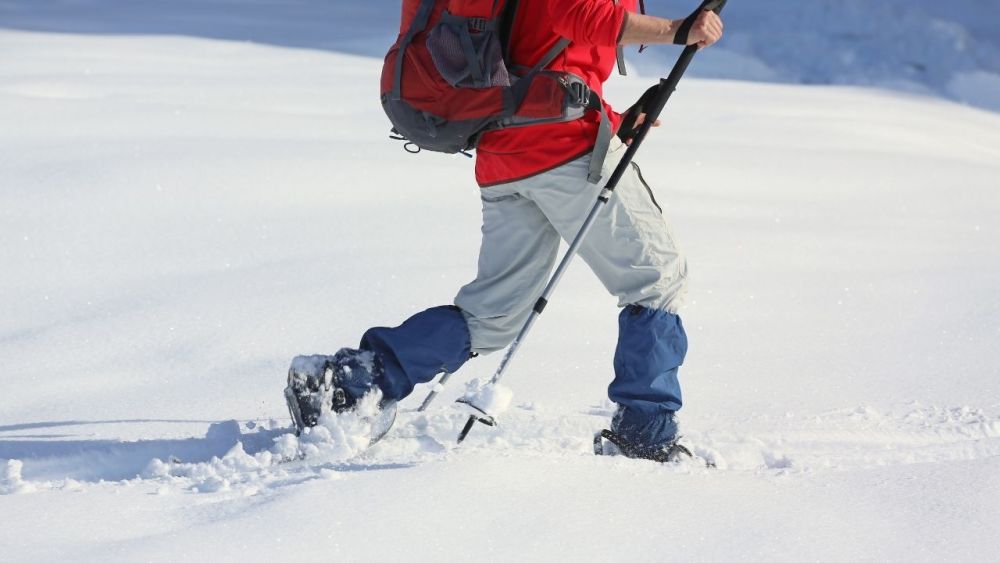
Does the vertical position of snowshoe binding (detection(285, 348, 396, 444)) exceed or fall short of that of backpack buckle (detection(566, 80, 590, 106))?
it falls short

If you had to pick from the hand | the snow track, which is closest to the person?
the hand

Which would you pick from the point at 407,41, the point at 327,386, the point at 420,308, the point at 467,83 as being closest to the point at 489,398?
the point at 327,386

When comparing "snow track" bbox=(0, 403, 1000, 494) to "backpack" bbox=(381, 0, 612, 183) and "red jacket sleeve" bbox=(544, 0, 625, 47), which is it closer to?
"backpack" bbox=(381, 0, 612, 183)

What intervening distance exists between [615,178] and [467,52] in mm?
Answer: 391

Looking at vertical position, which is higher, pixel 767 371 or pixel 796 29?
pixel 767 371

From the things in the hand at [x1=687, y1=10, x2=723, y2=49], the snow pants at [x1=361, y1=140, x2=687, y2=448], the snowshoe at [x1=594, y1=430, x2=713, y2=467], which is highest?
the hand at [x1=687, y1=10, x2=723, y2=49]

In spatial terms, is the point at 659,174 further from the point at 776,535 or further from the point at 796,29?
the point at 796,29

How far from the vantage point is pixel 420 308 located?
11.2 feet

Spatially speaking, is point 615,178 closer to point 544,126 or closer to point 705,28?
point 544,126

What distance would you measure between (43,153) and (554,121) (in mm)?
2897

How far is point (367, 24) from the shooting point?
378 inches

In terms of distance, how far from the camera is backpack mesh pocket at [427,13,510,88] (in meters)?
2.20

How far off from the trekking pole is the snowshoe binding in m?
0.23

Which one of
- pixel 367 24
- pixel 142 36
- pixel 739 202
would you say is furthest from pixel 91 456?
pixel 367 24
